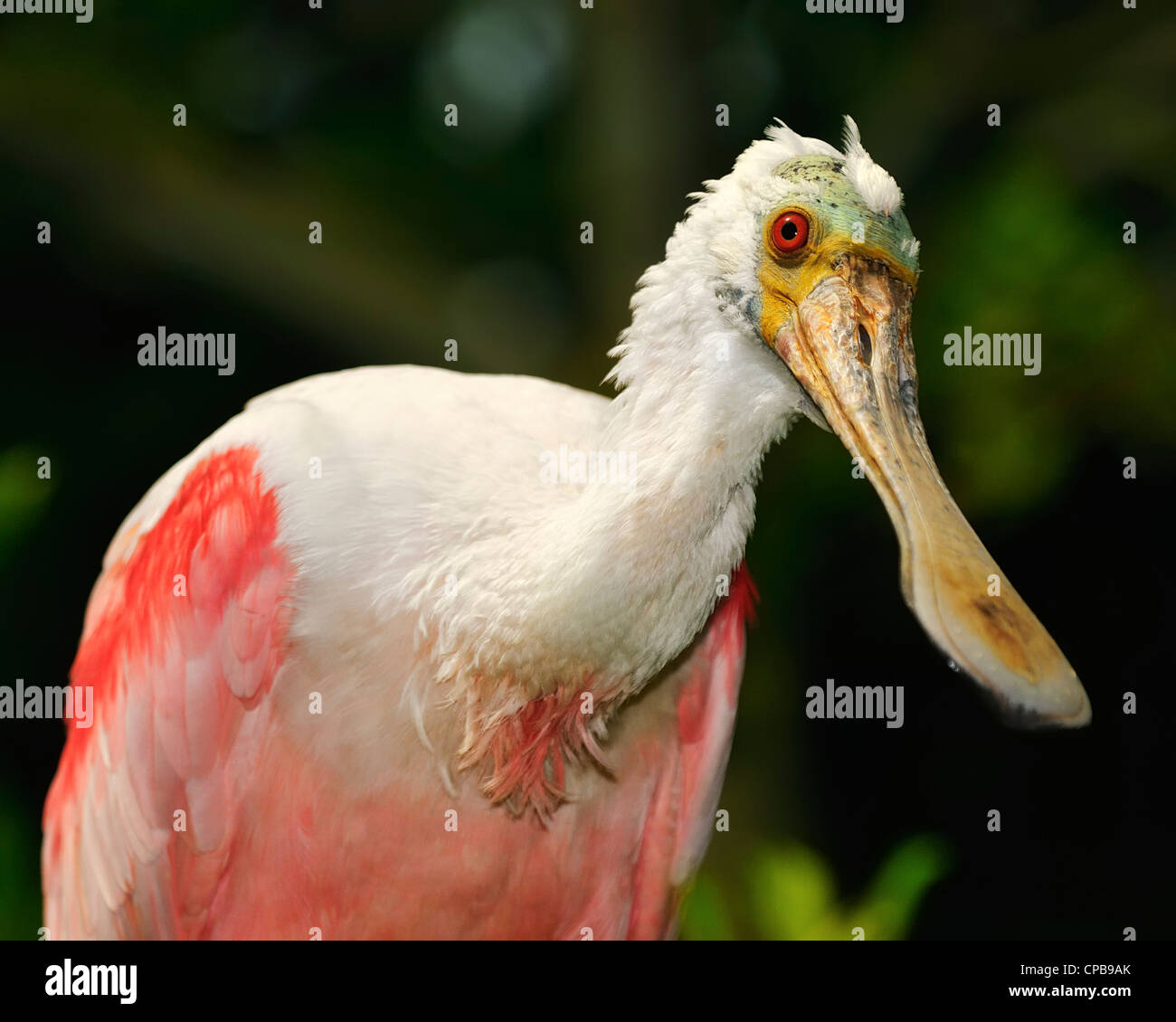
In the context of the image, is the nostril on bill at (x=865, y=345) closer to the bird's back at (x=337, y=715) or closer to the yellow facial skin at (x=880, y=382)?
the yellow facial skin at (x=880, y=382)

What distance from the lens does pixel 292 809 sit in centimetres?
265

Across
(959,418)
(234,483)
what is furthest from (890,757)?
(234,483)

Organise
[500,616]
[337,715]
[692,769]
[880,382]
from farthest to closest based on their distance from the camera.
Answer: [692,769]
[337,715]
[500,616]
[880,382]

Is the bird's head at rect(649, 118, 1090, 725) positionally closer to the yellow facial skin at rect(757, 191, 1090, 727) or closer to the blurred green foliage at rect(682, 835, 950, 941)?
the yellow facial skin at rect(757, 191, 1090, 727)

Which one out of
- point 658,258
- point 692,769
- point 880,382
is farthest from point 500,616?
point 658,258

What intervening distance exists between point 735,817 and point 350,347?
2130mm

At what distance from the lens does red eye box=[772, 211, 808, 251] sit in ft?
6.66

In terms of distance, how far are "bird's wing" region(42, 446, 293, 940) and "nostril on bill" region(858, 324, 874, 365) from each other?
1.19m

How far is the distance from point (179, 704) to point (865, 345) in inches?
60.8

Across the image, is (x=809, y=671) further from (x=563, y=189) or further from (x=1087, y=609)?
(x=563, y=189)

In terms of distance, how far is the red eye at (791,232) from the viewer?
203 centimetres

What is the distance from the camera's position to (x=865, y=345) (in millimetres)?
2018

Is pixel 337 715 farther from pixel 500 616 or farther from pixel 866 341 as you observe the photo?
pixel 866 341

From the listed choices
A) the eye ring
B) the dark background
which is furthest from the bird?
the dark background
